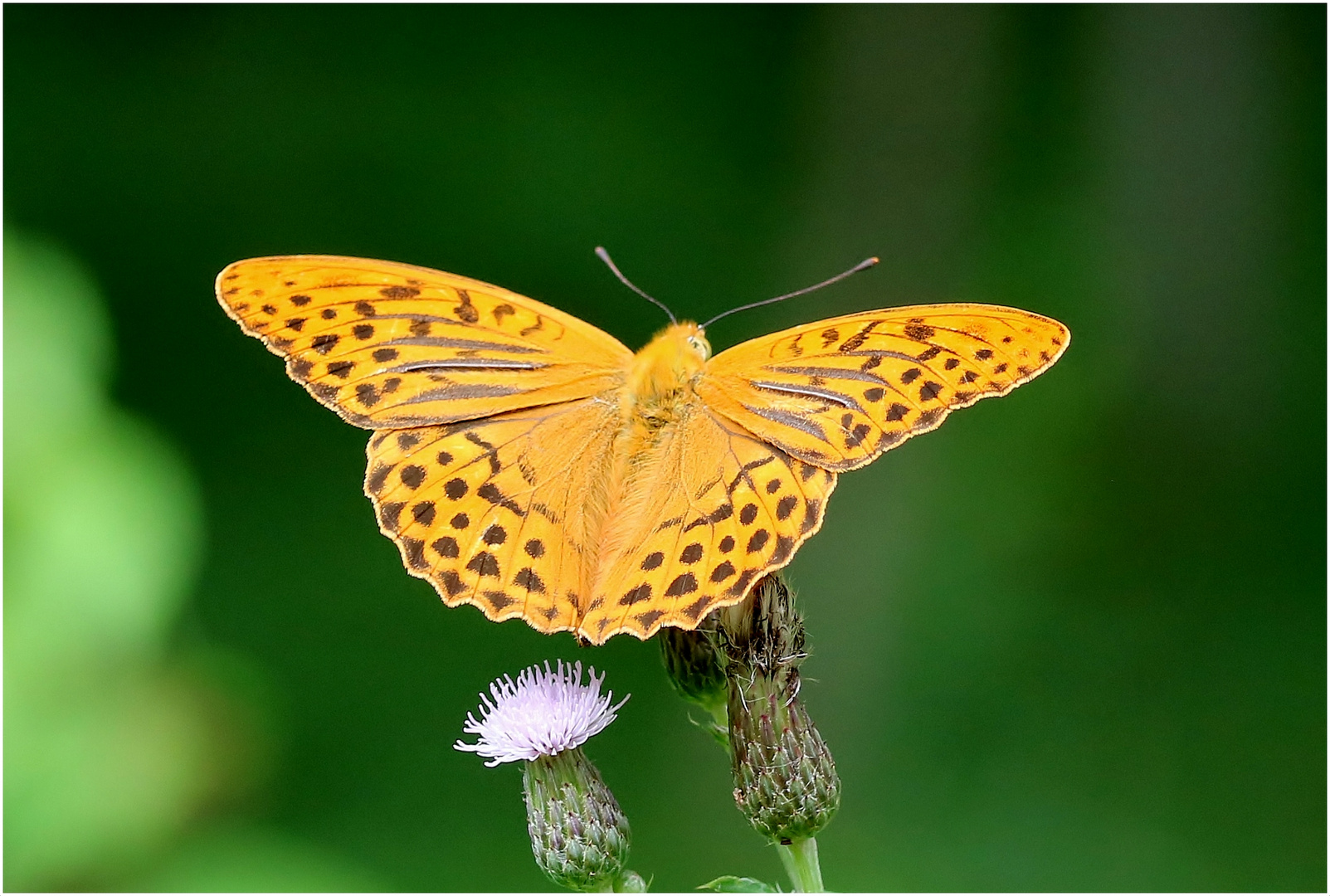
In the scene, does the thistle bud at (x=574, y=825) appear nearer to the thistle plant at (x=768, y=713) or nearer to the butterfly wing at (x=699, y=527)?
→ the thistle plant at (x=768, y=713)

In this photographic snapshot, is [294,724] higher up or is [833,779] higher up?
[833,779]

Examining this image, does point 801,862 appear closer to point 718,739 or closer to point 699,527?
point 718,739

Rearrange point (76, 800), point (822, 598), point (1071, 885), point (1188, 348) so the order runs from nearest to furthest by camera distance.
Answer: point (76, 800)
point (1071, 885)
point (822, 598)
point (1188, 348)

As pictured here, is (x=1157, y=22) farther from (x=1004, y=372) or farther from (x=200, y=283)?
(x=200, y=283)


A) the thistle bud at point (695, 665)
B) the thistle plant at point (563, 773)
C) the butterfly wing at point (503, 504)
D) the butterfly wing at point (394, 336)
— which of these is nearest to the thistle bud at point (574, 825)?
the thistle plant at point (563, 773)

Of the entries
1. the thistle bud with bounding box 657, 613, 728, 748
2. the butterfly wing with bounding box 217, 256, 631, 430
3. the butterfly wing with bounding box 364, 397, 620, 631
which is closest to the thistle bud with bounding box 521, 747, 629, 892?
the thistle bud with bounding box 657, 613, 728, 748

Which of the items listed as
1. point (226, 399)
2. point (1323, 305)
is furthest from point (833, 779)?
point (1323, 305)
